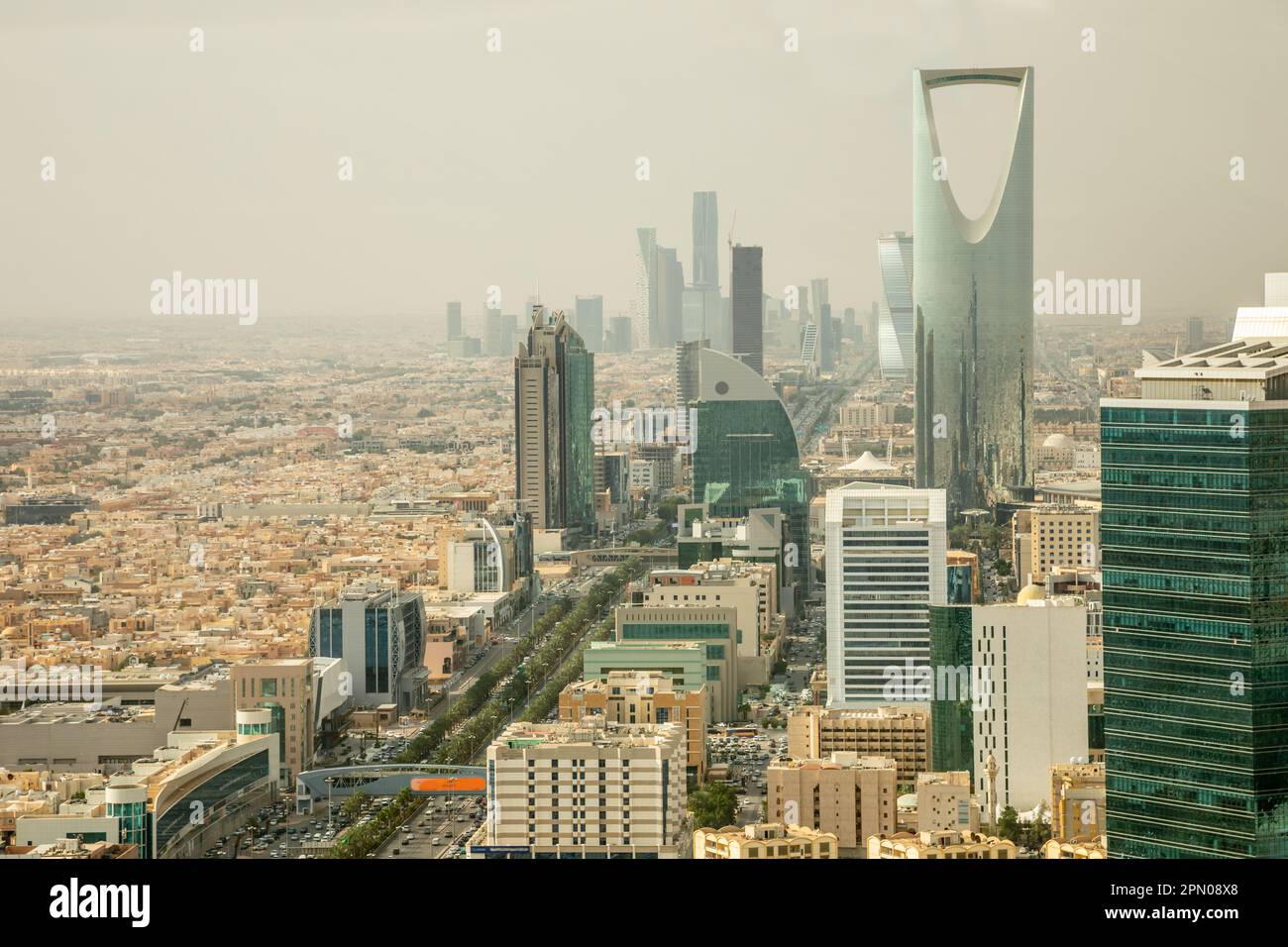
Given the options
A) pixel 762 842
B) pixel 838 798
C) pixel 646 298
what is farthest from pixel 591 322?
pixel 762 842

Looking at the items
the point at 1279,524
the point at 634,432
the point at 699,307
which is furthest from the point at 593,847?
the point at 634,432

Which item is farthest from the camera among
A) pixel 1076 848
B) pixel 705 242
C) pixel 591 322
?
pixel 591 322

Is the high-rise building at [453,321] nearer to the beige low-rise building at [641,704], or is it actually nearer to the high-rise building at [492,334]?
the high-rise building at [492,334]

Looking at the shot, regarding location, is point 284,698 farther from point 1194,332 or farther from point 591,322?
point 591,322

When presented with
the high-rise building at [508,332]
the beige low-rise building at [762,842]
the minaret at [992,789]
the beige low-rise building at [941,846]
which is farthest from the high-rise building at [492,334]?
the beige low-rise building at [941,846]
